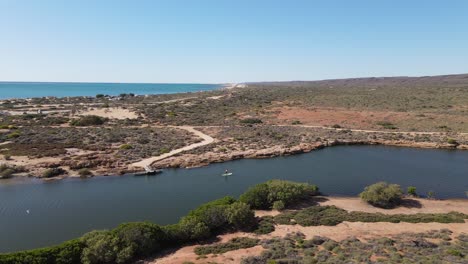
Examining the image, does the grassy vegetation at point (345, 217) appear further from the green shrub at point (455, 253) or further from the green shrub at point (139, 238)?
the green shrub at point (139, 238)

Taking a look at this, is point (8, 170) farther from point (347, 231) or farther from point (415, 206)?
point (415, 206)

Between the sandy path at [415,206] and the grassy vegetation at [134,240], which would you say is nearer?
the grassy vegetation at [134,240]

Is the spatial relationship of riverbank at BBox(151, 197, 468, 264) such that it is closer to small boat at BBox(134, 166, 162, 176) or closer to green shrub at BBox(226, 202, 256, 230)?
green shrub at BBox(226, 202, 256, 230)

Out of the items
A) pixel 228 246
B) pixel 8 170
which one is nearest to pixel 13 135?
pixel 8 170

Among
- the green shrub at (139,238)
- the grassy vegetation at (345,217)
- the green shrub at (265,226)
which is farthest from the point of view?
the grassy vegetation at (345,217)

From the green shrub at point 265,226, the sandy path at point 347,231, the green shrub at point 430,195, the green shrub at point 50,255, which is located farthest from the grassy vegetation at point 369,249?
the green shrub at point 50,255

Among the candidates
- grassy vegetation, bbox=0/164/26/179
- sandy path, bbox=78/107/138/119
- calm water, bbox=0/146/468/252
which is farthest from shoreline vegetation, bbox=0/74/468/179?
calm water, bbox=0/146/468/252
